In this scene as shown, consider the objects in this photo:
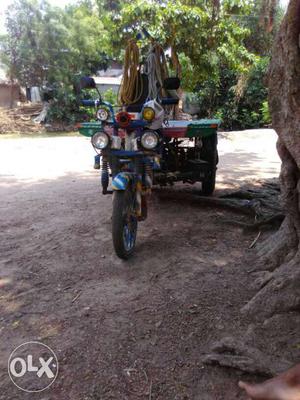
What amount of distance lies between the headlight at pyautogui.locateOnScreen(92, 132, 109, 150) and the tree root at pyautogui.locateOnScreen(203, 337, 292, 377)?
2118 millimetres

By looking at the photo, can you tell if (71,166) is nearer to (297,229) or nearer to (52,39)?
(297,229)

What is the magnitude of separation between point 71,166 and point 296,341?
23.7 ft

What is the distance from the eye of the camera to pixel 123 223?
127 inches

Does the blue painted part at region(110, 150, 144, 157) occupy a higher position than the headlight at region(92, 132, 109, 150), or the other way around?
the headlight at region(92, 132, 109, 150)

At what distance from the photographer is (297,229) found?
2650mm

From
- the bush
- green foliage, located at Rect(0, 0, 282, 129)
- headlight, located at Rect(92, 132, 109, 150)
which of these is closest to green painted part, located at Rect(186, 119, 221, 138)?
headlight, located at Rect(92, 132, 109, 150)

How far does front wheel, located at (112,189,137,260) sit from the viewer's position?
318cm

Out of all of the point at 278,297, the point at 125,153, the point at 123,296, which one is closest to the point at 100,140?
the point at 125,153

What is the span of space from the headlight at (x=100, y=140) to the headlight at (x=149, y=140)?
35 cm

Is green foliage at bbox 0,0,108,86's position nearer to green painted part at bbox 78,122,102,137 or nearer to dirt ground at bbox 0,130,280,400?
green painted part at bbox 78,122,102,137

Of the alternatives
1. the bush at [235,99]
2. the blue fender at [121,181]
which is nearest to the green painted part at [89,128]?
the blue fender at [121,181]

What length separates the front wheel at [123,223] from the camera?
10.4ft

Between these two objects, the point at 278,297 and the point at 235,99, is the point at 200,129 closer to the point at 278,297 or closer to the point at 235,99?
the point at 278,297

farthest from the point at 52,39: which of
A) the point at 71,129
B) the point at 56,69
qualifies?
the point at 71,129
